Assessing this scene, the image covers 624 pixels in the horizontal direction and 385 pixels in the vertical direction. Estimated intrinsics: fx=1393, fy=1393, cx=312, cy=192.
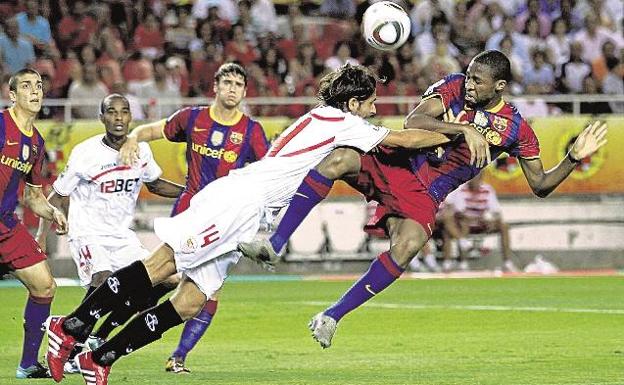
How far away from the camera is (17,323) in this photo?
14211 mm

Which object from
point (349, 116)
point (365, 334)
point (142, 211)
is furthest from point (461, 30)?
point (349, 116)

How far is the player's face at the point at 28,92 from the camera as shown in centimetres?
1041

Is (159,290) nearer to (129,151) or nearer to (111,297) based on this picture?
(129,151)

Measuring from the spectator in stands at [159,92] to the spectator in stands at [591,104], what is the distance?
6.40m

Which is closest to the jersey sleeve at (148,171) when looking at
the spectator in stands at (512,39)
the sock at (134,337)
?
the sock at (134,337)

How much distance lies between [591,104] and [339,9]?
442 centimetres

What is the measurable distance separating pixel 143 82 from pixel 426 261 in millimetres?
4969

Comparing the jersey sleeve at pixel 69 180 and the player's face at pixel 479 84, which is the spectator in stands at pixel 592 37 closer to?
the jersey sleeve at pixel 69 180

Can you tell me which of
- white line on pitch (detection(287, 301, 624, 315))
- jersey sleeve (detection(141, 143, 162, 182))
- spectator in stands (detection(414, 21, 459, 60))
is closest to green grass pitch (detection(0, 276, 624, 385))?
white line on pitch (detection(287, 301, 624, 315))

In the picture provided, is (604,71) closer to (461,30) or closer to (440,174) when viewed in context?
(461,30)

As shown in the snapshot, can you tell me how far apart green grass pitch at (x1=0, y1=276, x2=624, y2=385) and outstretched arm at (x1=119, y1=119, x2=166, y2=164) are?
1638mm

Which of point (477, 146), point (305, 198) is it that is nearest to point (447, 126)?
point (477, 146)

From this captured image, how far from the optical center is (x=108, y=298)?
8.93 m

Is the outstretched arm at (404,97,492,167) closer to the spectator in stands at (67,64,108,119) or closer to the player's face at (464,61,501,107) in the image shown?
the player's face at (464,61,501,107)
